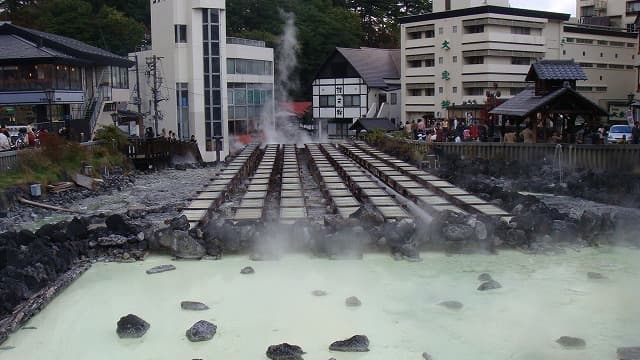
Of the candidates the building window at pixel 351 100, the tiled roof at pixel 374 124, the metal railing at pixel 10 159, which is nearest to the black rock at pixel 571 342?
the metal railing at pixel 10 159

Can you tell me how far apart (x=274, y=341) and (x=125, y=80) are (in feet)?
114

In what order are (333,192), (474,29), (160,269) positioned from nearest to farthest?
(160,269) < (333,192) < (474,29)

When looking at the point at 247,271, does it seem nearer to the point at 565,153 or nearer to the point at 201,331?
the point at 201,331

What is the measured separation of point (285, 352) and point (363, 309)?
2.44 metres

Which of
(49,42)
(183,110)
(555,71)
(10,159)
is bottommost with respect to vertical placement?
(10,159)

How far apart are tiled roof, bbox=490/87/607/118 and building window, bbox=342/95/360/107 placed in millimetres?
25448

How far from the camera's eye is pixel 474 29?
45.9 metres

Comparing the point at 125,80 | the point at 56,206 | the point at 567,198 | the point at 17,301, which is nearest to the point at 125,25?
the point at 125,80

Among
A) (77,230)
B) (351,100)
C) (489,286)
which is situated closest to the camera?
(489,286)

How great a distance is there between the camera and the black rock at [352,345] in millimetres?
10172

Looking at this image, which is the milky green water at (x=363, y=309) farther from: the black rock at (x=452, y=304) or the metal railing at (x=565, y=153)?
the metal railing at (x=565, y=153)

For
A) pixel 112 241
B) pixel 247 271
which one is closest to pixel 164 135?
pixel 112 241

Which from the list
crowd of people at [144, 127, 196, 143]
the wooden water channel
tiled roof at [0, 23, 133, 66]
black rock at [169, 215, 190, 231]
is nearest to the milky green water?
black rock at [169, 215, 190, 231]

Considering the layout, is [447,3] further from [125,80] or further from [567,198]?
[567,198]
